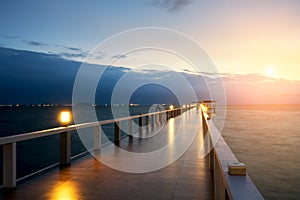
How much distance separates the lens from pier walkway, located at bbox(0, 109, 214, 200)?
380 cm

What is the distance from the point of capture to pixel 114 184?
4.33 metres

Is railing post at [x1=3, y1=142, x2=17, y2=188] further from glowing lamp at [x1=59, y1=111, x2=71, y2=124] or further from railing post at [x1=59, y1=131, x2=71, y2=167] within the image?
glowing lamp at [x1=59, y1=111, x2=71, y2=124]

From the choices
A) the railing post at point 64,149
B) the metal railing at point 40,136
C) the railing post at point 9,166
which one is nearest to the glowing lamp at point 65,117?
the metal railing at point 40,136

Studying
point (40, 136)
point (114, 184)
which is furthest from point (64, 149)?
point (114, 184)

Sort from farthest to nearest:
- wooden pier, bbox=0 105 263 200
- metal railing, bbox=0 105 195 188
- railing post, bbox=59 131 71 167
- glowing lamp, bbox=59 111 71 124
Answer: glowing lamp, bbox=59 111 71 124 < railing post, bbox=59 131 71 167 < metal railing, bbox=0 105 195 188 < wooden pier, bbox=0 105 263 200

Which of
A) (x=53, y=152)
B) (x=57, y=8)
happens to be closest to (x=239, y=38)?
(x=57, y=8)

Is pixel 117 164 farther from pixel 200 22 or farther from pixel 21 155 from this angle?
pixel 21 155

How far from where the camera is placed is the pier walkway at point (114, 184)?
12.5 ft

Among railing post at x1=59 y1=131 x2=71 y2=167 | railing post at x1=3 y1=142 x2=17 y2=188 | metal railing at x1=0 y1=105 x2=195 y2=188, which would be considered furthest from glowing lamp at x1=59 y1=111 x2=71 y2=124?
railing post at x1=3 y1=142 x2=17 y2=188

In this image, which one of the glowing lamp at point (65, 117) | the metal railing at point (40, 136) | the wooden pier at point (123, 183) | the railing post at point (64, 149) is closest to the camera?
the wooden pier at point (123, 183)

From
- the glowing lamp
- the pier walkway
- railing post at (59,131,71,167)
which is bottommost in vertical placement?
the pier walkway

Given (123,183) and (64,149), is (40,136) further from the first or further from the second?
(123,183)

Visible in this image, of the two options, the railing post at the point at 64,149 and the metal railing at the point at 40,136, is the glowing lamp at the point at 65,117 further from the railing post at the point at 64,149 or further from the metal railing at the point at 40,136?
the railing post at the point at 64,149

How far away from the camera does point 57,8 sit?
1518 centimetres
